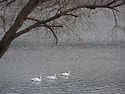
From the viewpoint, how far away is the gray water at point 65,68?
1462 centimetres

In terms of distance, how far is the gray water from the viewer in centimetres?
1462

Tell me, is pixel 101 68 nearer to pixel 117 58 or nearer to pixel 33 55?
pixel 117 58

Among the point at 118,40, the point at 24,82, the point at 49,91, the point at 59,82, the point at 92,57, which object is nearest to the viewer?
the point at 49,91

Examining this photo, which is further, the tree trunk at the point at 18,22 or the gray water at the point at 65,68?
the gray water at the point at 65,68

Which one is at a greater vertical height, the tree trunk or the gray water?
the gray water

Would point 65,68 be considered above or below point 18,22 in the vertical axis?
above

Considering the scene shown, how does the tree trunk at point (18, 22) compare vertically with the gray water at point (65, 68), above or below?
below

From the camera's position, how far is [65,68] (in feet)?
58.4

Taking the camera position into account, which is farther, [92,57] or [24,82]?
[92,57]

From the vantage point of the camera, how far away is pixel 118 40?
24.9 metres

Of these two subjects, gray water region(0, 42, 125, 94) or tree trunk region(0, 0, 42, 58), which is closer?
tree trunk region(0, 0, 42, 58)

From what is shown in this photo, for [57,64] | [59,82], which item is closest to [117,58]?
[57,64]

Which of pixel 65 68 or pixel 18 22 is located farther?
pixel 65 68

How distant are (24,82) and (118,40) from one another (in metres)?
11.4
